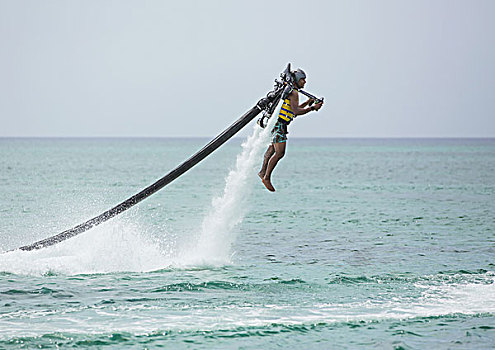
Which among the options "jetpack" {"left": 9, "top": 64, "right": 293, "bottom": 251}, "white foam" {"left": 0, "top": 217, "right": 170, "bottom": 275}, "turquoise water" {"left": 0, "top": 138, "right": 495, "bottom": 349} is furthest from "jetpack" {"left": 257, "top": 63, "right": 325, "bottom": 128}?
"white foam" {"left": 0, "top": 217, "right": 170, "bottom": 275}

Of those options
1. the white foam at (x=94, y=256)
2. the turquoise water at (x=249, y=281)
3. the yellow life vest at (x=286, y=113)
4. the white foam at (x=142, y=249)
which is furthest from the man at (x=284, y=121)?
the white foam at (x=94, y=256)

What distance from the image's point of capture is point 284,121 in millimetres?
15227

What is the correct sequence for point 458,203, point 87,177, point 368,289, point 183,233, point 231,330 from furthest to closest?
point 87,177 < point 458,203 < point 183,233 < point 368,289 < point 231,330

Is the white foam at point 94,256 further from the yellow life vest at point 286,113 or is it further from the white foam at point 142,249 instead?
the yellow life vest at point 286,113

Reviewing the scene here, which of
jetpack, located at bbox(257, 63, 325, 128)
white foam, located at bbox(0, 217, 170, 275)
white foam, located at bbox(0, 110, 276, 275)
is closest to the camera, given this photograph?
jetpack, located at bbox(257, 63, 325, 128)

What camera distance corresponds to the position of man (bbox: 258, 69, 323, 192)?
48.4ft

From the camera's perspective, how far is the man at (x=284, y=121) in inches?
581

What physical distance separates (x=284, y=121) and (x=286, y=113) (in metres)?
0.22

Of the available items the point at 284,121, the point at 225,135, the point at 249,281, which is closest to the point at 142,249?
the point at 249,281

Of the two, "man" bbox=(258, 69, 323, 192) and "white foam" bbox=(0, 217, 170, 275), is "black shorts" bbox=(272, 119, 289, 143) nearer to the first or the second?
"man" bbox=(258, 69, 323, 192)

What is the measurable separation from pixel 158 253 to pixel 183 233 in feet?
21.8

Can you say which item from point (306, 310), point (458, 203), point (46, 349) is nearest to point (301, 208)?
point (458, 203)

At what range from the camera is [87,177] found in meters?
65.4

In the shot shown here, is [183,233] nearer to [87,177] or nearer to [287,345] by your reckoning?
[287,345]
